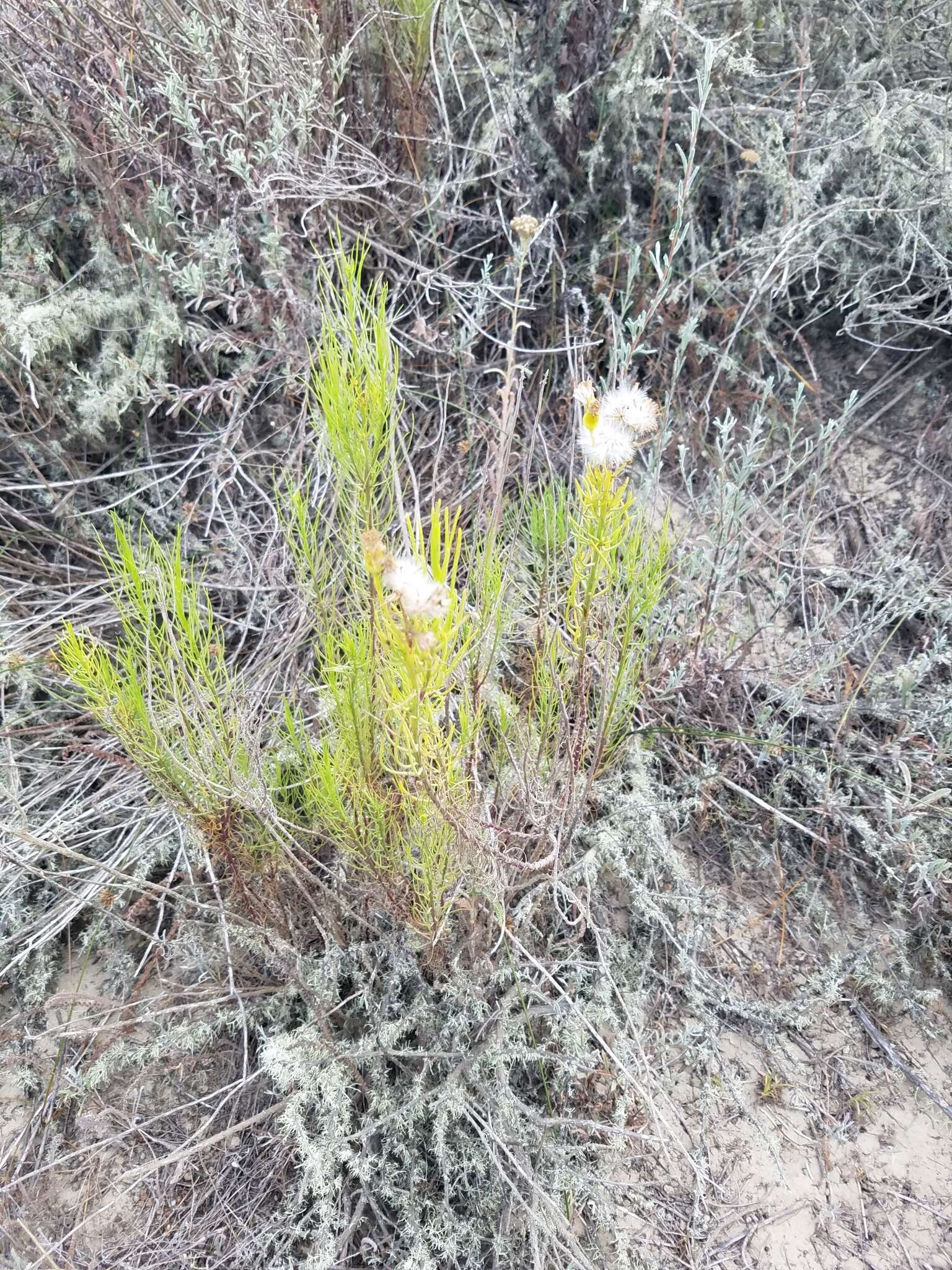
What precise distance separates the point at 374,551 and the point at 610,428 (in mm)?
344

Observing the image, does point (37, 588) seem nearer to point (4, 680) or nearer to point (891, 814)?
point (4, 680)

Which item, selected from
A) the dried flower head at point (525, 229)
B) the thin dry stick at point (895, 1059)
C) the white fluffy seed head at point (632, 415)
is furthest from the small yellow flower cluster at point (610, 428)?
the thin dry stick at point (895, 1059)

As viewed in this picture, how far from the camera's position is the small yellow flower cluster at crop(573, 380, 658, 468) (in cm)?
97

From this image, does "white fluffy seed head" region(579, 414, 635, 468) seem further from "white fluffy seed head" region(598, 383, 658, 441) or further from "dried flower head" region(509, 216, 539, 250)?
"dried flower head" region(509, 216, 539, 250)

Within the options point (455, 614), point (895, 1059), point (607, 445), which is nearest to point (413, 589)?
point (455, 614)

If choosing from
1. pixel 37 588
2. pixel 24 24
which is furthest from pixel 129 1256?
pixel 24 24

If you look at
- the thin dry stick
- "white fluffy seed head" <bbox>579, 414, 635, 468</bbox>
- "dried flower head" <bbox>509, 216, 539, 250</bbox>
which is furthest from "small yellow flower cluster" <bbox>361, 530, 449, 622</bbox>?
the thin dry stick

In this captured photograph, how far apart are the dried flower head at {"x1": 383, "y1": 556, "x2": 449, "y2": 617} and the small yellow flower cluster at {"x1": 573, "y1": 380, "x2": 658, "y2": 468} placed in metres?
0.29

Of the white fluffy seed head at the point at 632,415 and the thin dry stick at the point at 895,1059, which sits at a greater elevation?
the white fluffy seed head at the point at 632,415

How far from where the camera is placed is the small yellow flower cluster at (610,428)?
3.18ft

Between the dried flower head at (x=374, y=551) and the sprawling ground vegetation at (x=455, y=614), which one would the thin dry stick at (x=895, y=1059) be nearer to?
the sprawling ground vegetation at (x=455, y=614)

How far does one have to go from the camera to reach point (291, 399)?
2.21 m

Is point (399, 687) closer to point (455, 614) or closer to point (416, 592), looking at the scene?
point (455, 614)

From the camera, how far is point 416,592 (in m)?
0.82
